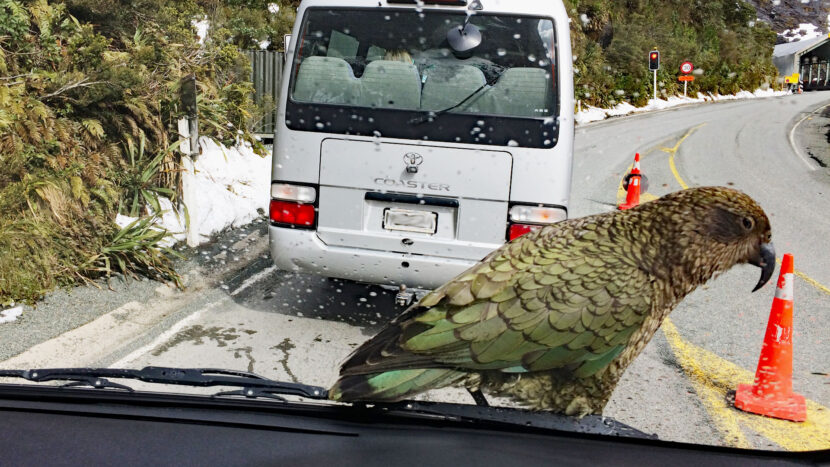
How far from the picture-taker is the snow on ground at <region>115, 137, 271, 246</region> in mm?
6977

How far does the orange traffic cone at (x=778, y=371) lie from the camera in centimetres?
335

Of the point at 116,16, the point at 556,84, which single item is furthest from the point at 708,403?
the point at 116,16

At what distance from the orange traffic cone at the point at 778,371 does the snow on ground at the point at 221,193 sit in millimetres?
4771

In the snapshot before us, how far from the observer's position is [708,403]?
3562mm

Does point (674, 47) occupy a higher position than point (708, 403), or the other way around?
point (674, 47)

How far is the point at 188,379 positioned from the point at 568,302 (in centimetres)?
98

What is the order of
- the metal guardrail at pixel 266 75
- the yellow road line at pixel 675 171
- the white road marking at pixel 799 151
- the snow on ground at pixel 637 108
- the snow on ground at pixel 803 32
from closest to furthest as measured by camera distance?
the snow on ground at pixel 803 32 < the yellow road line at pixel 675 171 < the snow on ground at pixel 637 108 < the metal guardrail at pixel 266 75 < the white road marking at pixel 799 151

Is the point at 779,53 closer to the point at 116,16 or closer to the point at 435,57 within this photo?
the point at 435,57

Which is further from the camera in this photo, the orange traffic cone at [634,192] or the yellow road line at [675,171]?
the yellow road line at [675,171]

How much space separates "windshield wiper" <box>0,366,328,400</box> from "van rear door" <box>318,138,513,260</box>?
241 cm

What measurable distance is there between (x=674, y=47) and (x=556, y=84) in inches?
45.7

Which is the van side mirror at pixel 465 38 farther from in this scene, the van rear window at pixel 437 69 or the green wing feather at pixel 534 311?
the green wing feather at pixel 534 311

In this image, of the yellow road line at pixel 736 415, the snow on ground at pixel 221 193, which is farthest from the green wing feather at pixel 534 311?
the snow on ground at pixel 221 193

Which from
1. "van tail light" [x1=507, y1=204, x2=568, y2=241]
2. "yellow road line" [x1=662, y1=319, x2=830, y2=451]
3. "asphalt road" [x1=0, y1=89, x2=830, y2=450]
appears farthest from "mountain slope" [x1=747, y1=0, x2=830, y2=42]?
"yellow road line" [x1=662, y1=319, x2=830, y2=451]
